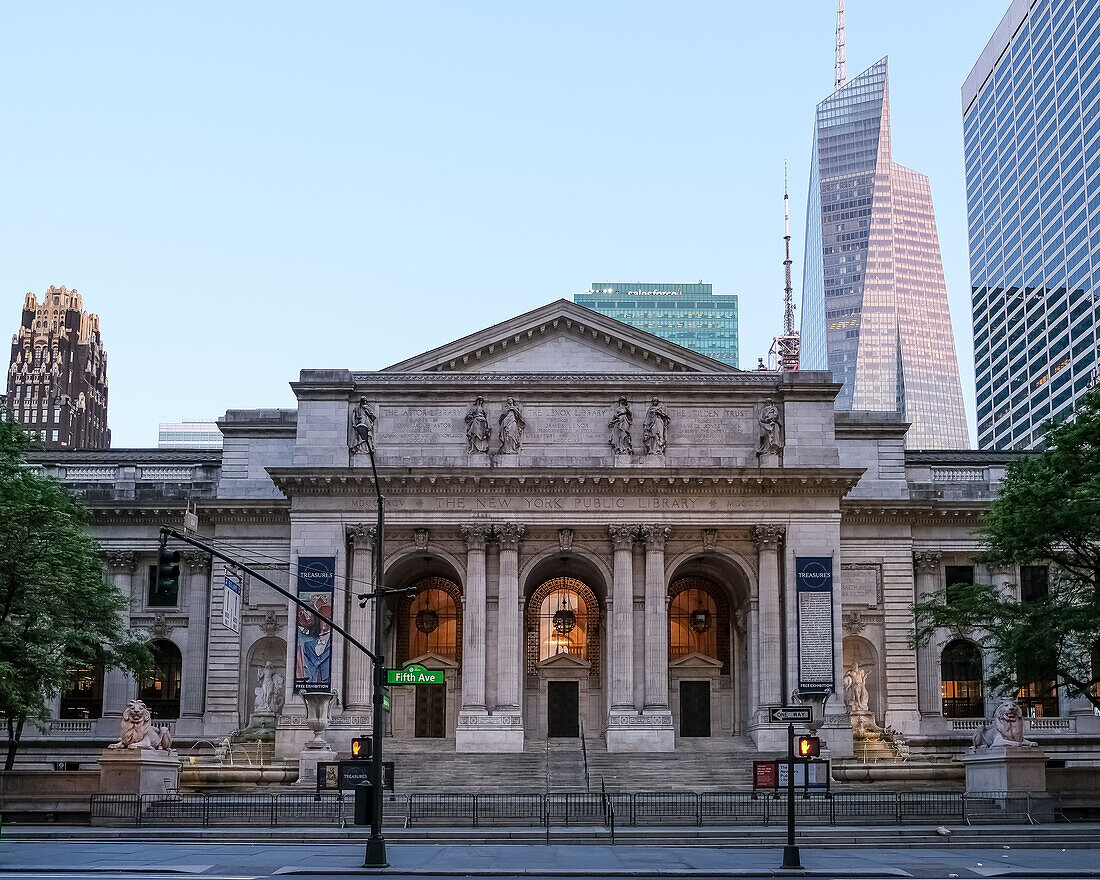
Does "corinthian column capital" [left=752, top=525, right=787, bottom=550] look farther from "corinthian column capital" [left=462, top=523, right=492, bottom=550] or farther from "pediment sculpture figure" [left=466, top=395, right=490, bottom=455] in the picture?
"pediment sculpture figure" [left=466, top=395, right=490, bottom=455]

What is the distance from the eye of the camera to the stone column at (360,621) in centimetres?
6050

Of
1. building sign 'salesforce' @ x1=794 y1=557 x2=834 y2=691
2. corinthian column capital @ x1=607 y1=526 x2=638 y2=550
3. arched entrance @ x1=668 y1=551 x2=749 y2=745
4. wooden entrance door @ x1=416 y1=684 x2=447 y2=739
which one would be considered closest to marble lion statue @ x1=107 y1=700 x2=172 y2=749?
wooden entrance door @ x1=416 y1=684 x2=447 y2=739

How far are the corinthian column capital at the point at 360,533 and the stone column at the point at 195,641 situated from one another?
10712 mm

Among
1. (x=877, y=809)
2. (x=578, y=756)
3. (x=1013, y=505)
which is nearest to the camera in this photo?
(x=877, y=809)

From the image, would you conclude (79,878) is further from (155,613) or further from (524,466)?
(155,613)

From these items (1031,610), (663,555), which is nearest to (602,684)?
(663,555)

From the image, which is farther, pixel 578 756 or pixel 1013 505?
pixel 578 756

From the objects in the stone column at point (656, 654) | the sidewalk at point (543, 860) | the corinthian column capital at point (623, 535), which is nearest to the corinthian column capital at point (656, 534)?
the stone column at point (656, 654)

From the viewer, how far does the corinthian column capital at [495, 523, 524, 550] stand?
61656mm

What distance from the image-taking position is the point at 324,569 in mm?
60812

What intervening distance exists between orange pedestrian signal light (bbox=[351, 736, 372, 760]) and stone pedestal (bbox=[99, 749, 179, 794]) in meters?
14.0

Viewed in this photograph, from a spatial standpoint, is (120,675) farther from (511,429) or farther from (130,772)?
(130,772)

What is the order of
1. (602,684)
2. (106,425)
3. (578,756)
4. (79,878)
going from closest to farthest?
(79,878) → (578,756) → (602,684) → (106,425)

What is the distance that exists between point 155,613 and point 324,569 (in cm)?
1395
